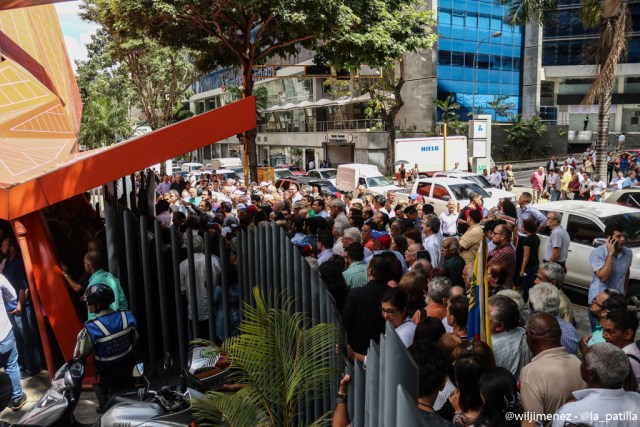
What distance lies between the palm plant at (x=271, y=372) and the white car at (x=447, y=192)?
12461 mm

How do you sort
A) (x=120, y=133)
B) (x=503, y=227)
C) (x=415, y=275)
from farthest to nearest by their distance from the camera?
(x=120, y=133)
(x=503, y=227)
(x=415, y=275)

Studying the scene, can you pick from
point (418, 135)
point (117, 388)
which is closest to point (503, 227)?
point (117, 388)

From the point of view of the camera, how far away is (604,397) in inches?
130

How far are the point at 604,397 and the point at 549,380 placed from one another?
437 mm

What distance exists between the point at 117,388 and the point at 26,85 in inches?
358

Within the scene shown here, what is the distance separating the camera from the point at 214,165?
41.8m

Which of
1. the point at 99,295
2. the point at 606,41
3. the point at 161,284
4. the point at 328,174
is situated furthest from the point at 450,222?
the point at 328,174

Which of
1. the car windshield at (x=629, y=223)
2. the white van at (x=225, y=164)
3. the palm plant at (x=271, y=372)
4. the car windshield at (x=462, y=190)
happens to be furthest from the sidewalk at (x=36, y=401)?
the white van at (x=225, y=164)

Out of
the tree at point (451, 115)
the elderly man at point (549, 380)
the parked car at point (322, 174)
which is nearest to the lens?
the elderly man at point (549, 380)

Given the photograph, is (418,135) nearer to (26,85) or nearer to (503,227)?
(26,85)

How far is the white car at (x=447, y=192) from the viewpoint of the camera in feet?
53.6

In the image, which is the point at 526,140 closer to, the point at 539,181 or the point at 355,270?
the point at 539,181

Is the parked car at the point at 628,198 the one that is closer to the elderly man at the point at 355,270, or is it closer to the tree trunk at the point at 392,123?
the elderly man at the point at 355,270

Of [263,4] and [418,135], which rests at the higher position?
[263,4]
